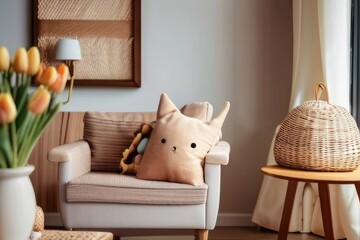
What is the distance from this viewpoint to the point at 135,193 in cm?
280

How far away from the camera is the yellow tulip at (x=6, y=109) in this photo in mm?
1068

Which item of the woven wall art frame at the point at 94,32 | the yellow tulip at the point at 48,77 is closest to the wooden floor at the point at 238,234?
the woven wall art frame at the point at 94,32

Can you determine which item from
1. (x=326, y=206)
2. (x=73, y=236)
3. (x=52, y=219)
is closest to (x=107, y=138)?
(x=52, y=219)

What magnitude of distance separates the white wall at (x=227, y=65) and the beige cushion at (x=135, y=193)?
1.19 m

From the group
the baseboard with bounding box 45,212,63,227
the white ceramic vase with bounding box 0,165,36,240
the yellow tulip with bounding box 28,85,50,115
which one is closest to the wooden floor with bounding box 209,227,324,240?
the baseboard with bounding box 45,212,63,227

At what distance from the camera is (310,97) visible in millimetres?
3641

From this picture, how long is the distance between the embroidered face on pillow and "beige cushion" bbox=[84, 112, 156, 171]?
284 millimetres

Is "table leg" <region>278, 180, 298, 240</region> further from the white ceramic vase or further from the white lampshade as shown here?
the white lampshade

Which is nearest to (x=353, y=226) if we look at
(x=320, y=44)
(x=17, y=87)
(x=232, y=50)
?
(x=320, y=44)

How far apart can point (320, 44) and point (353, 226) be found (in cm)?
114

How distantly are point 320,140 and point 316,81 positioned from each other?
51.1 inches

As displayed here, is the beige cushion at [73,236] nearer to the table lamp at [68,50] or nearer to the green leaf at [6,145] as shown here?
the green leaf at [6,145]

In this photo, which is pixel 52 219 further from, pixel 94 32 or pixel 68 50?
pixel 94 32

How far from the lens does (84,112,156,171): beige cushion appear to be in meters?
3.27
